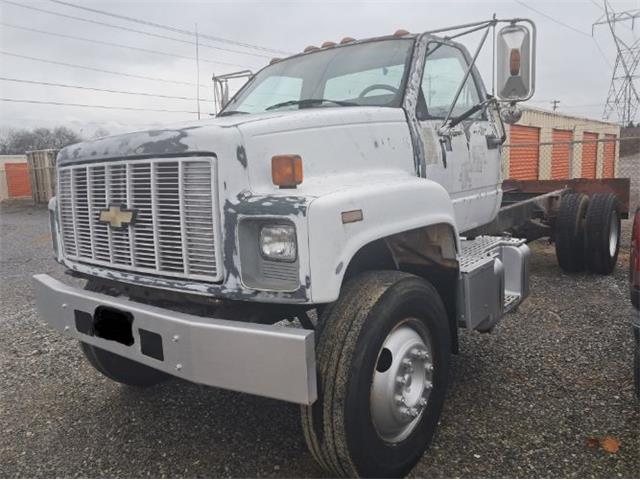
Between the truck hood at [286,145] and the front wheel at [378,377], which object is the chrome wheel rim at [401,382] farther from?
the truck hood at [286,145]

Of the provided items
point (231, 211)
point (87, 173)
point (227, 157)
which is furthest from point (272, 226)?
point (87, 173)

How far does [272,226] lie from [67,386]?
2573 mm

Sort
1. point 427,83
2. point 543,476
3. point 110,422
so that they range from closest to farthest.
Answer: point 543,476 → point 110,422 → point 427,83

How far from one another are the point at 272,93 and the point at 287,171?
175 cm

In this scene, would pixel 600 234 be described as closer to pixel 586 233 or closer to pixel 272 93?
pixel 586 233

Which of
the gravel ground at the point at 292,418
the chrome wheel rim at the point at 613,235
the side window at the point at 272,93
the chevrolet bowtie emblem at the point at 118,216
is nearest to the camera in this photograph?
the chevrolet bowtie emblem at the point at 118,216

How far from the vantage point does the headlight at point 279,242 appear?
2.24 meters

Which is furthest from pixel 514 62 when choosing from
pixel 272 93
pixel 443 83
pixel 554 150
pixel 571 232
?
pixel 554 150

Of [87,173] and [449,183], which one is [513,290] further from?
[87,173]

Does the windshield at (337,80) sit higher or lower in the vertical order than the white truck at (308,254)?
higher

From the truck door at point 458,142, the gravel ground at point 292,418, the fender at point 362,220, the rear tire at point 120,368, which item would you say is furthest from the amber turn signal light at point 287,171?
the rear tire at point 120,368

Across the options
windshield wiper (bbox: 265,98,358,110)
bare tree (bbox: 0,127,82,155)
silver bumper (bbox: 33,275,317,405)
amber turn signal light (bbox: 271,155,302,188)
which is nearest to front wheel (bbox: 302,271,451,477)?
silver bumper (bbox: 33,275,317,405)

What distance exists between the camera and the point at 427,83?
11.9 feet

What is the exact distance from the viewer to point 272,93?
156 inches
